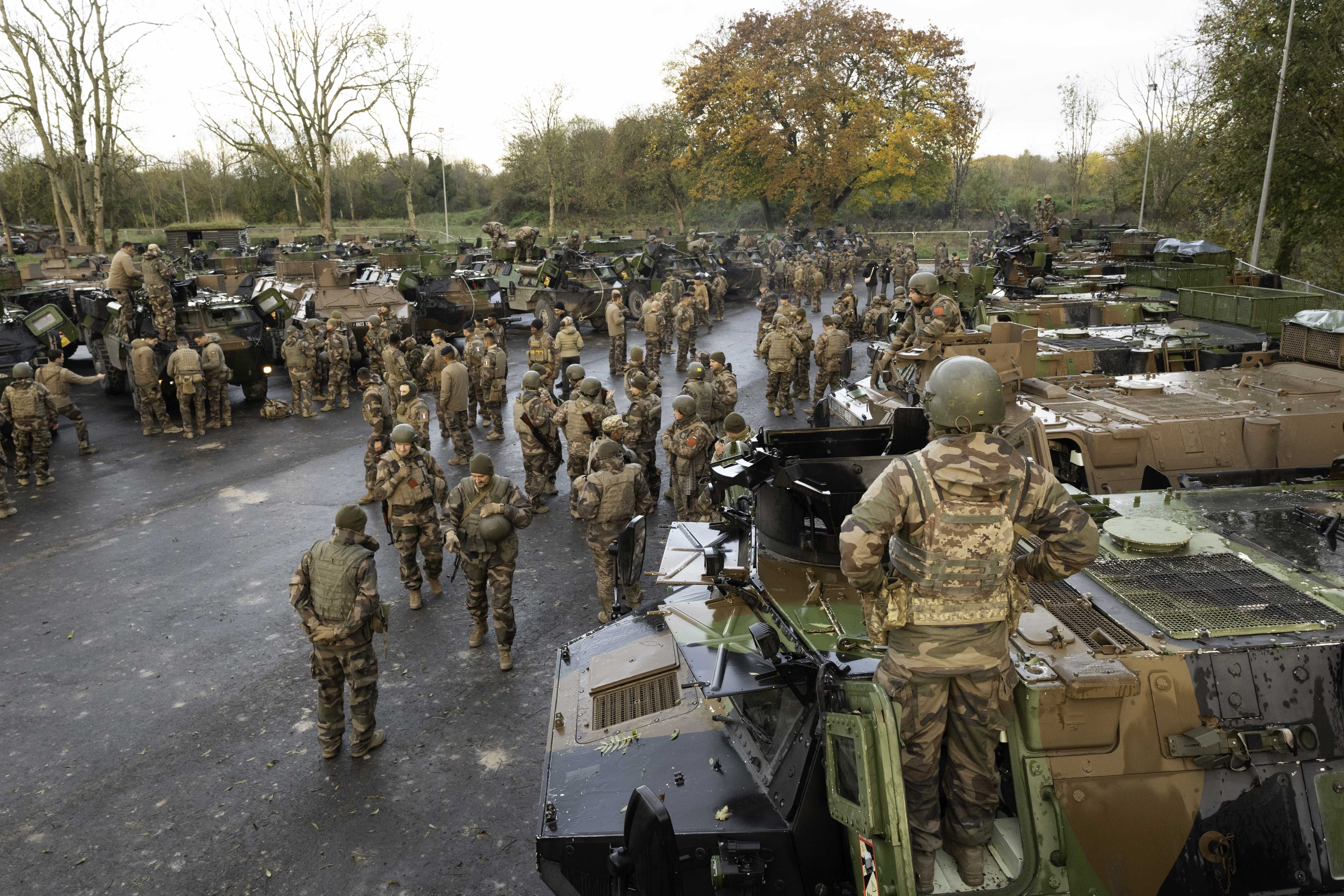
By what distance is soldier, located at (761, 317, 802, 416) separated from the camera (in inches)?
555

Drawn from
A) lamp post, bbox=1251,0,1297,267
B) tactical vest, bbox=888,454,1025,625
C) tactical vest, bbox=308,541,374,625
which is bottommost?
tactical vest, bbox=308,541,374,625

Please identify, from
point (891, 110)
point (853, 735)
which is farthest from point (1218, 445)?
point (891, 110)

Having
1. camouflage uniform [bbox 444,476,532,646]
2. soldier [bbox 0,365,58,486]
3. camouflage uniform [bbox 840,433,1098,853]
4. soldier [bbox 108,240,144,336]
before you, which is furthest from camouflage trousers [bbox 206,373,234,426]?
camouflage uniform [bbox 840,433,1098,853]

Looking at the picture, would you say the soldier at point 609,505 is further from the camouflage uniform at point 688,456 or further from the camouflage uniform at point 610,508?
the camouflage uniform at point 688,456

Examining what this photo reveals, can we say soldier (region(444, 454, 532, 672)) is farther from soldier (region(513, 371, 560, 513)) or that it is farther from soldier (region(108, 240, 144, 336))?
soldier (region(108, 240, 144, 336))

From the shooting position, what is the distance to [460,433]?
1272 centimetres

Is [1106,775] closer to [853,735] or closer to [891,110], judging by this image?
[853,735]

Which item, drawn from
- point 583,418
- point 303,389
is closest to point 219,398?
point 303,389

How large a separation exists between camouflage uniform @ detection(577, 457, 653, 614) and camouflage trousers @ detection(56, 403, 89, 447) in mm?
8977

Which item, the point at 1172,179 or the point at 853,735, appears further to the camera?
the point at 1172,179

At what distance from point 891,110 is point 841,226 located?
18.0 ft

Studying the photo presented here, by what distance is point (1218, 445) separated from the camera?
7.80 metres

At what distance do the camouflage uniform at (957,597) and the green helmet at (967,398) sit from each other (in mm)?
74

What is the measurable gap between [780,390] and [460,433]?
5.24 meters
